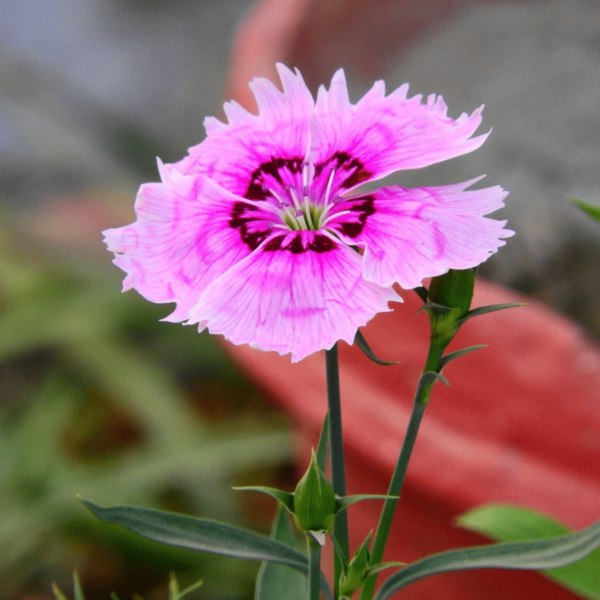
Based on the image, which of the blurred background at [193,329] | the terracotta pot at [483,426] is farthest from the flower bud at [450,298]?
the blurred background at [193,329]

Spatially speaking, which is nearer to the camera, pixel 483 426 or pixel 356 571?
pixel 356 571

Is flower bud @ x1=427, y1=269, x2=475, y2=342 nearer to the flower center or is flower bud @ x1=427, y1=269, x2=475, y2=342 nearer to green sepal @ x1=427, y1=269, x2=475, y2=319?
green sepal @ x1=427, y1=269, x2=475, y2=319

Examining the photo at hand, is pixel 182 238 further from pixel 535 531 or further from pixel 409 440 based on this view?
pixel 535 531

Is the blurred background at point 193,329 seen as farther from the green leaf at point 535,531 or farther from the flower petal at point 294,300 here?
the flower petal at point 294,300

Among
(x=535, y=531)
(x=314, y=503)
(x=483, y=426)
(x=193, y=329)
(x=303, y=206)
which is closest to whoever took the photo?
(x=314, y=503)

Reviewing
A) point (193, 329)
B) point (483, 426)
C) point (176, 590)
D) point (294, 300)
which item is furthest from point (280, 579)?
point (193, 329)

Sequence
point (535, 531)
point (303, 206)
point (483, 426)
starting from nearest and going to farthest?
point (303, 206)
point (535, 531)
point (483, 426)

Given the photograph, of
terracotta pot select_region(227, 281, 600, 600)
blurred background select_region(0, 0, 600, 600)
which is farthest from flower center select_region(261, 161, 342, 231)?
blurred background select_region(0, 0, 600, 600)
